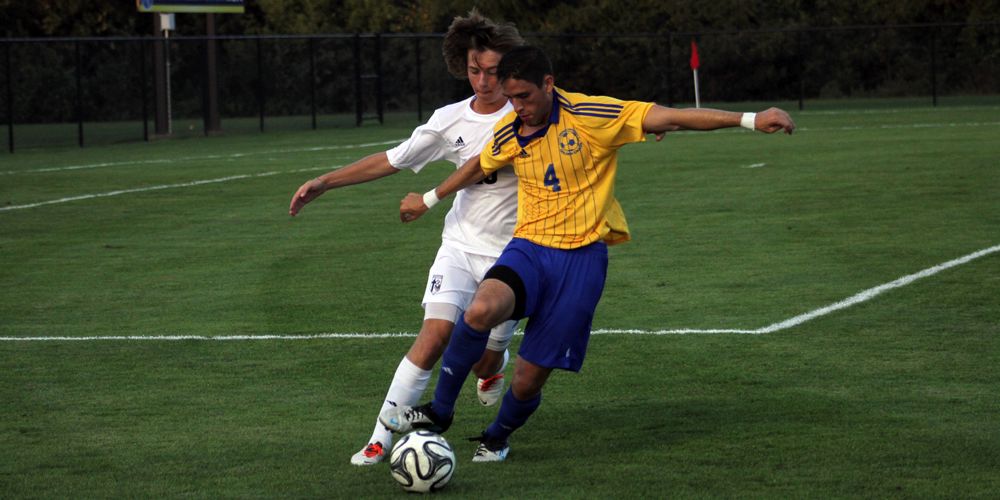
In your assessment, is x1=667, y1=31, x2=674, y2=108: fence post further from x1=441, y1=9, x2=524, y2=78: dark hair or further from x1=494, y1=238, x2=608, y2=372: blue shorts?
x1=494, y1=238, x2=608, y2=372: blue shorts

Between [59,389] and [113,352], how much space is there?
112 centimetres

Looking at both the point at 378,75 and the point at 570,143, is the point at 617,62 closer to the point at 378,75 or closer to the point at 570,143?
the point at 378,75

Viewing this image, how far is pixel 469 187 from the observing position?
7.04 metres

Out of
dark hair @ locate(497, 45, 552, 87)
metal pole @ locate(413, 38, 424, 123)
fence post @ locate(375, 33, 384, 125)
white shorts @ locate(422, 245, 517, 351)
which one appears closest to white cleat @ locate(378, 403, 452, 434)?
white shorts @ locate(422, 245, 517, 351)

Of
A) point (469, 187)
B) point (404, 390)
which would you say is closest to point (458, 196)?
point (469, 187)

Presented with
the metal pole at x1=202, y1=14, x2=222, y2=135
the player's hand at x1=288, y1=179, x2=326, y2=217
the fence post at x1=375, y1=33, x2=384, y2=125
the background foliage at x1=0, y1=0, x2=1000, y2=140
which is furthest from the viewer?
the background foliage at x1=0, y1=0, x2=1000, y2=140

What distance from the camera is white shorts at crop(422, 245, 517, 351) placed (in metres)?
6.70

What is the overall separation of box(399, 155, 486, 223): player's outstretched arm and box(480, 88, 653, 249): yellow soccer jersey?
0.57 feet

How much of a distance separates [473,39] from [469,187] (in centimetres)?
69

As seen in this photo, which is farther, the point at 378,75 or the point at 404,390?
the point at 378,75

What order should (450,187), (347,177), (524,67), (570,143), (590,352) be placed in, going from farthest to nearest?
(590,352)
(347,177)
(450,187)
(570,143)
(524,67)

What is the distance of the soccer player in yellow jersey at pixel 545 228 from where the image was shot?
6344 mm

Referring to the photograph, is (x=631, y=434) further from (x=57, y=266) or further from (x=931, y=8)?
(x=931, y=8)

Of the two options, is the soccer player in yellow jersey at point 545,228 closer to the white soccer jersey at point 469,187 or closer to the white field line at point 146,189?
the white soccer jersey at point 469,187
